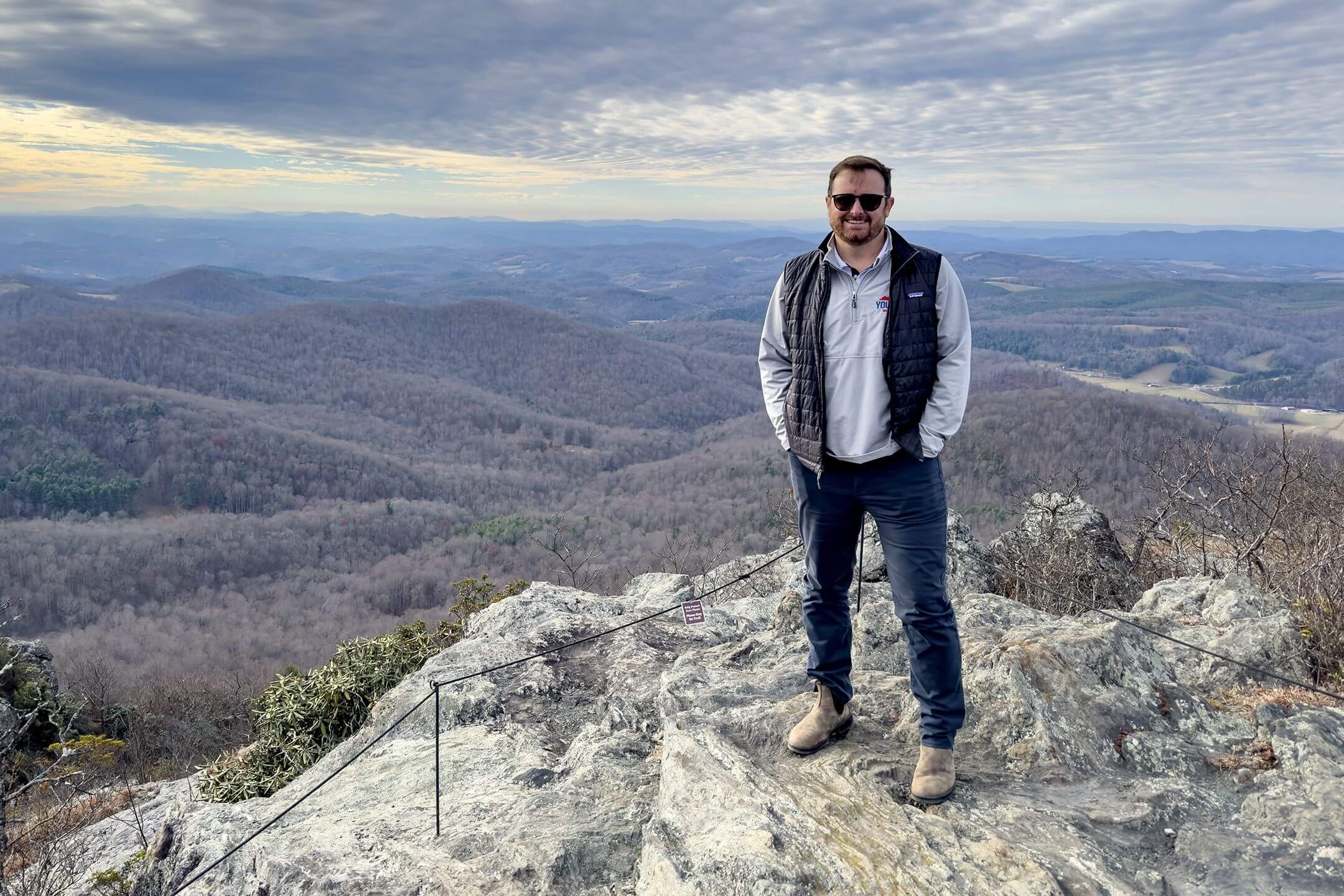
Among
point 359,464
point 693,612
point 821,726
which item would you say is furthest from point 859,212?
point 359,464

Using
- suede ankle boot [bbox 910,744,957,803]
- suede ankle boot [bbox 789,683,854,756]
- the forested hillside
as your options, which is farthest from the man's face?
the forested hillside

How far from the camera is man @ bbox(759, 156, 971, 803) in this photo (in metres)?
4.02

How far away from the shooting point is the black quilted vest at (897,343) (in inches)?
158

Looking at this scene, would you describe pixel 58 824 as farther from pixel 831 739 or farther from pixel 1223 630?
pixel 1223 630

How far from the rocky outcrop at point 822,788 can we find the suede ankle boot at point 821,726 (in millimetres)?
85

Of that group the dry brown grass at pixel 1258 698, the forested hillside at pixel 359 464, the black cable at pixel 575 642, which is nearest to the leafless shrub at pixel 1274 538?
the dry brown grass at pixel 1258 698

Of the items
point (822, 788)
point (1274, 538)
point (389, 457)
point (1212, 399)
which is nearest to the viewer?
point (822, 788)

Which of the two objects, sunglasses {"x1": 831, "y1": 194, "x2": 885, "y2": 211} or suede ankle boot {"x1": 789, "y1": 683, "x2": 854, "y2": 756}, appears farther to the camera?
suede ankle boot {"x1": 789, "y1": 683, "x2": 854, "y2": 756}

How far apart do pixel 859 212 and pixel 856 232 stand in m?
0.10

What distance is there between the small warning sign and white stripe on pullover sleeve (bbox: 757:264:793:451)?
3528 millimetres

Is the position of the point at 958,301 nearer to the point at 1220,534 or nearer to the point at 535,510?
the point at 1220,534

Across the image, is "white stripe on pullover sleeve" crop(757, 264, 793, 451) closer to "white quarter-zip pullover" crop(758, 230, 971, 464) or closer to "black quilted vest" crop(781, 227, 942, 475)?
"black quilted vest" crop(781, 227, 942, 475)

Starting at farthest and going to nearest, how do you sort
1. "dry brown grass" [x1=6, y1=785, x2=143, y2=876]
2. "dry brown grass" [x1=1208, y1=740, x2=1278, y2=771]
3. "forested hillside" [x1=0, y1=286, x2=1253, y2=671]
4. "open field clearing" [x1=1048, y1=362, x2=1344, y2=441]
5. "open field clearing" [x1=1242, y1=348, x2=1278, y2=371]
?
"open field clearing" [x1=1242, y1=348, x2=1278, y2=371], "open field clearing" [x1=1048, y1=362, x2=1344, y2=441], "forested hillside" [x1=0, y1=286, x2=1253, y2=671], "dry brown grass" [x1=6, y1=785, x2=143, y2=876], "dry brown grass" [x1=1208, y1=740, x2=1278, y2=771]

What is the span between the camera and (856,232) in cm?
405
